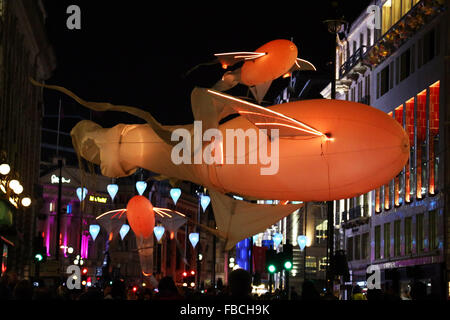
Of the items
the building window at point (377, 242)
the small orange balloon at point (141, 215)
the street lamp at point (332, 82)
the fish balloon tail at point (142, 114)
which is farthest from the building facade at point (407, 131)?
the fish balloon tail at point (142, 114)

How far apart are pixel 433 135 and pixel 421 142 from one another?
8.88ft

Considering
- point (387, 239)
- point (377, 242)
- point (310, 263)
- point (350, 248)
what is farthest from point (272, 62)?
point (310, 263)

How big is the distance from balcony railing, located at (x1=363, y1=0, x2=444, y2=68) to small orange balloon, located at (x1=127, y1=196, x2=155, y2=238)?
126 ft

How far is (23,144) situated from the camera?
61.5 m

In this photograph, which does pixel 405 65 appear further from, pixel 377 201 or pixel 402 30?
pixel 377 201

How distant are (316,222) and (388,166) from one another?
305 feet

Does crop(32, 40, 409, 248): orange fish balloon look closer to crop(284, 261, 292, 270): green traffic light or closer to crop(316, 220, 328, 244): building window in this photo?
crop(284, 261, 292, 270): green traffic light

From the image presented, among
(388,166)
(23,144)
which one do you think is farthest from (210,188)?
(23,144)

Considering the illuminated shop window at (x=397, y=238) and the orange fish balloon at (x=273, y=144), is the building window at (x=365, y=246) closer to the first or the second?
the illuminated shop window at (x=397, y=238)

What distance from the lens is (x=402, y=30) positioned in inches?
2263

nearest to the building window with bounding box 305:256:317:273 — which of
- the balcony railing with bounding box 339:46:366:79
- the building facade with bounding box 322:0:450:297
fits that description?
the building facade with bounding box 322:0:450:297

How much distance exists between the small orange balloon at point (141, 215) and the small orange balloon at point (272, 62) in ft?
12.1

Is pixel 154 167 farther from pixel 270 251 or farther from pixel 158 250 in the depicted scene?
pixel 158 250

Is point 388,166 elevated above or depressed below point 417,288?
above
